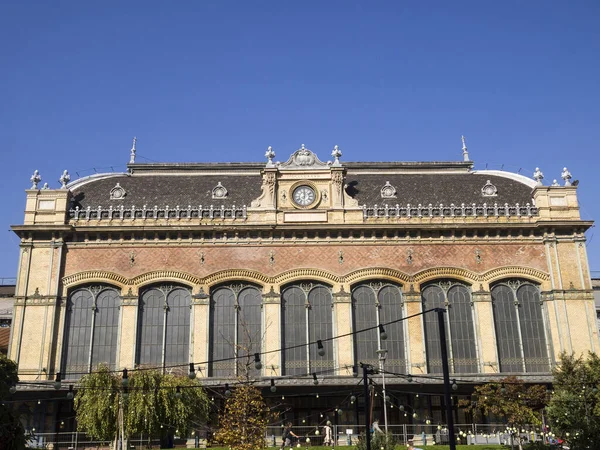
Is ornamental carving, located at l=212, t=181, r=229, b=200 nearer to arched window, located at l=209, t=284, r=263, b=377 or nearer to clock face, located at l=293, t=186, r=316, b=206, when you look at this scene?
clock face, located at l=293, t=186, r=316, b=206

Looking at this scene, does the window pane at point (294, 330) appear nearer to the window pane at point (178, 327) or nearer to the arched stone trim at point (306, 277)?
the arched stone trim at point (306, 277)

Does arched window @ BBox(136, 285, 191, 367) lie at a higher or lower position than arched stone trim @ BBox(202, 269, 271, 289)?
lower

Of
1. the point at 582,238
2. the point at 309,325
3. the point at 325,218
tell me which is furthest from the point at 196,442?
the point at 582,238

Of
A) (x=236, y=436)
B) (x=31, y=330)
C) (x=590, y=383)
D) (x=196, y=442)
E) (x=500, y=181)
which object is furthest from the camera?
(x=500, y=181)

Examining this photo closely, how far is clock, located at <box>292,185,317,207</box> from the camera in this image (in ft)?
132

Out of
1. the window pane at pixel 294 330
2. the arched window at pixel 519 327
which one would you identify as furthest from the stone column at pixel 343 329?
the arched window at pixel 519 327

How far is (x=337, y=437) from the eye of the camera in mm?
35438

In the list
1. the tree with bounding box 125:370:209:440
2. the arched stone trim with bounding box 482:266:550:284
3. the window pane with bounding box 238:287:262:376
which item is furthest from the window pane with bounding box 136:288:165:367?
the arched stone trim with bounding box 482:266:550:284

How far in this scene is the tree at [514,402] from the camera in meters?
31.3

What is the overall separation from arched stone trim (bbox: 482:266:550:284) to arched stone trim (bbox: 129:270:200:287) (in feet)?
52.2

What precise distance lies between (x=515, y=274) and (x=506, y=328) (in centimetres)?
302

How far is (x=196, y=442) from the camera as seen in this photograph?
34375 mm

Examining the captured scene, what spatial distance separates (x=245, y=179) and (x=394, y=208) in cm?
990

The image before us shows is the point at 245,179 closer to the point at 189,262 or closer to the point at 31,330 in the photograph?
the point at 189,262
